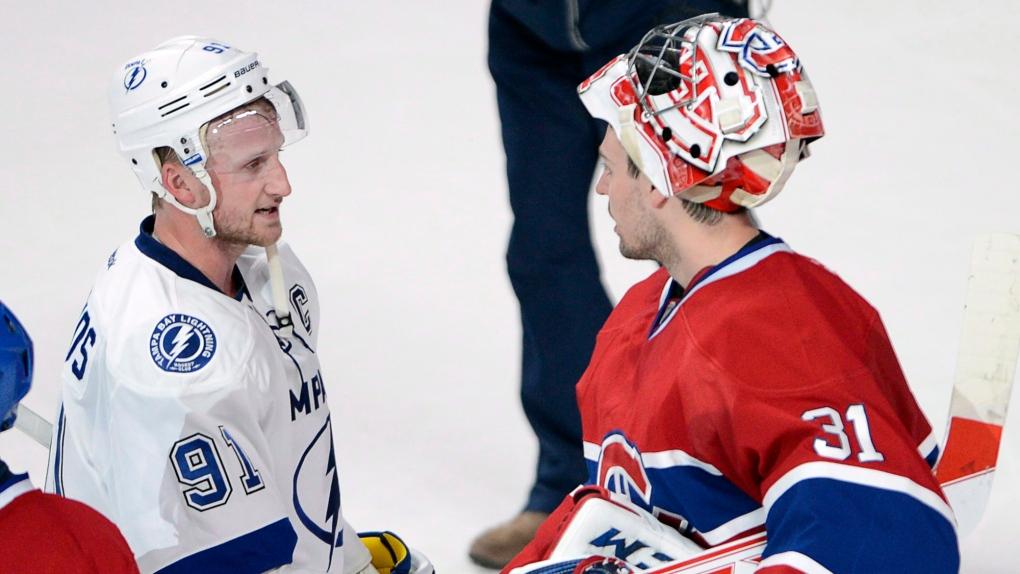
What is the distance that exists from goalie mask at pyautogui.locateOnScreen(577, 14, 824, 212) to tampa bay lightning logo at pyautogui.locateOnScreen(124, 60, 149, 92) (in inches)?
30.9

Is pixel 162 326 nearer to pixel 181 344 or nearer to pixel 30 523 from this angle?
pixel 181 344

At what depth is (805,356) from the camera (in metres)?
1.68

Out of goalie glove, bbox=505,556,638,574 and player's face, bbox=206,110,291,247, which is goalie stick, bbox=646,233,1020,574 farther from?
player's face, bbox=206,110,291,247

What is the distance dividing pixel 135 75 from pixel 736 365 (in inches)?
42.2

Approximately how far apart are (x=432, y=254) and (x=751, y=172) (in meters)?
2.97

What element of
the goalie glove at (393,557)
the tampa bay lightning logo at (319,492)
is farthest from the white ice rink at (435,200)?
the tampa bay lightning logo at (319,492)

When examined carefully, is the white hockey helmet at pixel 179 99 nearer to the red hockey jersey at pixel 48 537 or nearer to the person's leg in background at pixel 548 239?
the red hockey jersey at pixel 48 537

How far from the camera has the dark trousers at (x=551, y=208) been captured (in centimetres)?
332

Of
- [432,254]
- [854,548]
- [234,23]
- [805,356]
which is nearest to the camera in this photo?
[854,548]

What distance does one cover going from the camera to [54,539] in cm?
158

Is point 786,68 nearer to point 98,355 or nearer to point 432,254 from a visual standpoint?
point 98,355

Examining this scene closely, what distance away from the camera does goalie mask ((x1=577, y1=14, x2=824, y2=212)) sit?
1.78 meters

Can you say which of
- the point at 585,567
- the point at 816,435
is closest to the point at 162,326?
the point at 585,567

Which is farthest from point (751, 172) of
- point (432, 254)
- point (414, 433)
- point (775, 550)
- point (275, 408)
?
point (432, 254)
